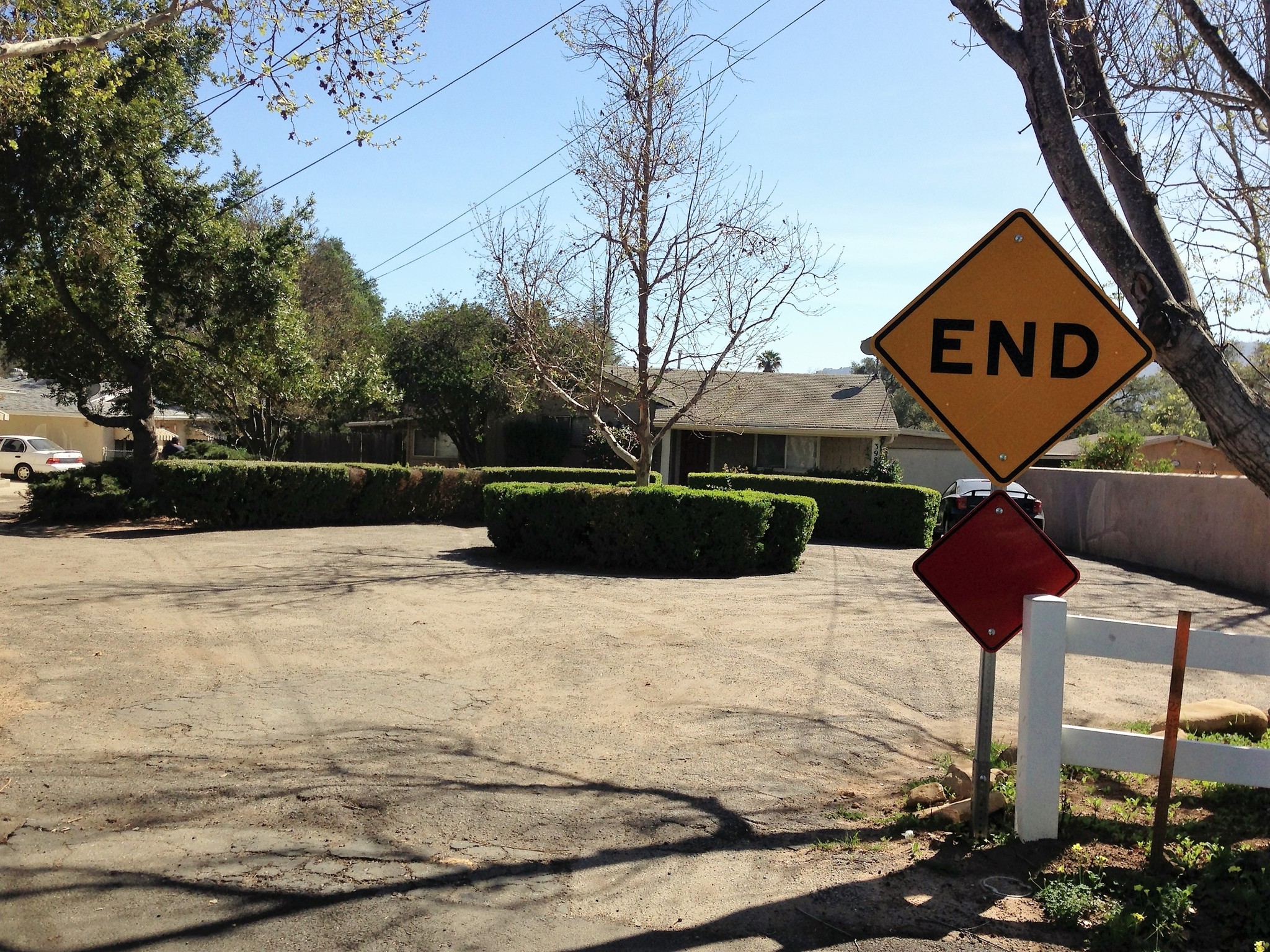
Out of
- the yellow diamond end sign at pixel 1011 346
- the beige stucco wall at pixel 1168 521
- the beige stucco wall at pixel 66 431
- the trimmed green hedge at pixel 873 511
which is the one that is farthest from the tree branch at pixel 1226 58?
the beige stucco wall at pixel 66 431

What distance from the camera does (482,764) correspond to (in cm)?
597

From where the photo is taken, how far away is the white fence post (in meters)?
4.64

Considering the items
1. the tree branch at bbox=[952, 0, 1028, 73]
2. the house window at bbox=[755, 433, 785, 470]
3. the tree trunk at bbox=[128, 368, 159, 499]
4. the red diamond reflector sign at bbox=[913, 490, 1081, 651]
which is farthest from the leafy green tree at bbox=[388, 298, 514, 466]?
the red diamond reflector sign at bbox=[913, 490, 1081, 651]

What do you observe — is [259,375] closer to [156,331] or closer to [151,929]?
[156,331]

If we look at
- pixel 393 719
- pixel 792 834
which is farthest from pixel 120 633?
pixel 792 834

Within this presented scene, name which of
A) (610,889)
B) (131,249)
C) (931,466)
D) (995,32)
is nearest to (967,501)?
(995,32)

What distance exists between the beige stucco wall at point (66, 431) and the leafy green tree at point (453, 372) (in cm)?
1905

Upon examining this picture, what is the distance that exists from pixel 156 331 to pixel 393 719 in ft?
57.5

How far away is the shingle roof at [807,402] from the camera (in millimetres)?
31938

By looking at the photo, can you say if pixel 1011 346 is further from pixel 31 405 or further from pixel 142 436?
pixel 31 405

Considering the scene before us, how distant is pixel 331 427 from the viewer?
37.3 m

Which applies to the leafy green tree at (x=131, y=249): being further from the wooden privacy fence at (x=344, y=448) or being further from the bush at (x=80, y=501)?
the wooden privacy fence at (x=344, y=448)

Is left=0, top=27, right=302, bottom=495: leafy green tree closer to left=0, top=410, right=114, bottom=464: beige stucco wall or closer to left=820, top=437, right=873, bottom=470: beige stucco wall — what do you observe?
left=820, top=437, right=873, bottom=470: beige stucco wall

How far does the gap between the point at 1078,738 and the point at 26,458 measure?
4197 cm
